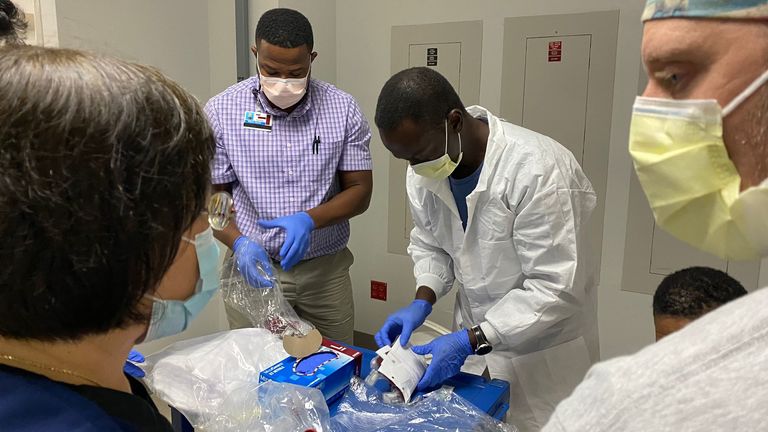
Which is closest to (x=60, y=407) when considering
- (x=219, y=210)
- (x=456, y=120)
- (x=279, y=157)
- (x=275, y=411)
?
(x=219, y=210)

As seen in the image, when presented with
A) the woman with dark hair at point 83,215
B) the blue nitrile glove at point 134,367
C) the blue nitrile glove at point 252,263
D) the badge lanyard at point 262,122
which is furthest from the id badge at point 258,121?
the woman with dark hair at point 83,215

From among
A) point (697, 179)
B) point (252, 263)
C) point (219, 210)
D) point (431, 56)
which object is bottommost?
point (252, 263)

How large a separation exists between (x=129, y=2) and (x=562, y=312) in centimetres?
211

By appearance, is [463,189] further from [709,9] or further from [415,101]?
[709,9]

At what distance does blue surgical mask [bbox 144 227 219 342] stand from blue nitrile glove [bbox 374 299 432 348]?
84 centimetres

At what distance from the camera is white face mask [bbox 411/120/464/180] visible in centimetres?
153

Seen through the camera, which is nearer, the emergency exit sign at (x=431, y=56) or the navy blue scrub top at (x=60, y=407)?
the navy blue scrub top at (x=60, y=407)

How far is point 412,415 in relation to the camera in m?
1.21

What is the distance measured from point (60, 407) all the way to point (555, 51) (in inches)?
93.1

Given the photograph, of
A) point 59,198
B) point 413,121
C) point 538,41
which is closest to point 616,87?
point 538,41

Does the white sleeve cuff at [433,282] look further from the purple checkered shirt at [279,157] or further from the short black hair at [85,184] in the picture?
the short black hair at [85,184]

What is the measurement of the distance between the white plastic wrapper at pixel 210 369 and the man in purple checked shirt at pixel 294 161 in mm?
488

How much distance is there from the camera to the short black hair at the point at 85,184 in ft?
1.66

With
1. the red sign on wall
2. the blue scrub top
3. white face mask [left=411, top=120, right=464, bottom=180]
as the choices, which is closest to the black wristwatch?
the blue scrub top
